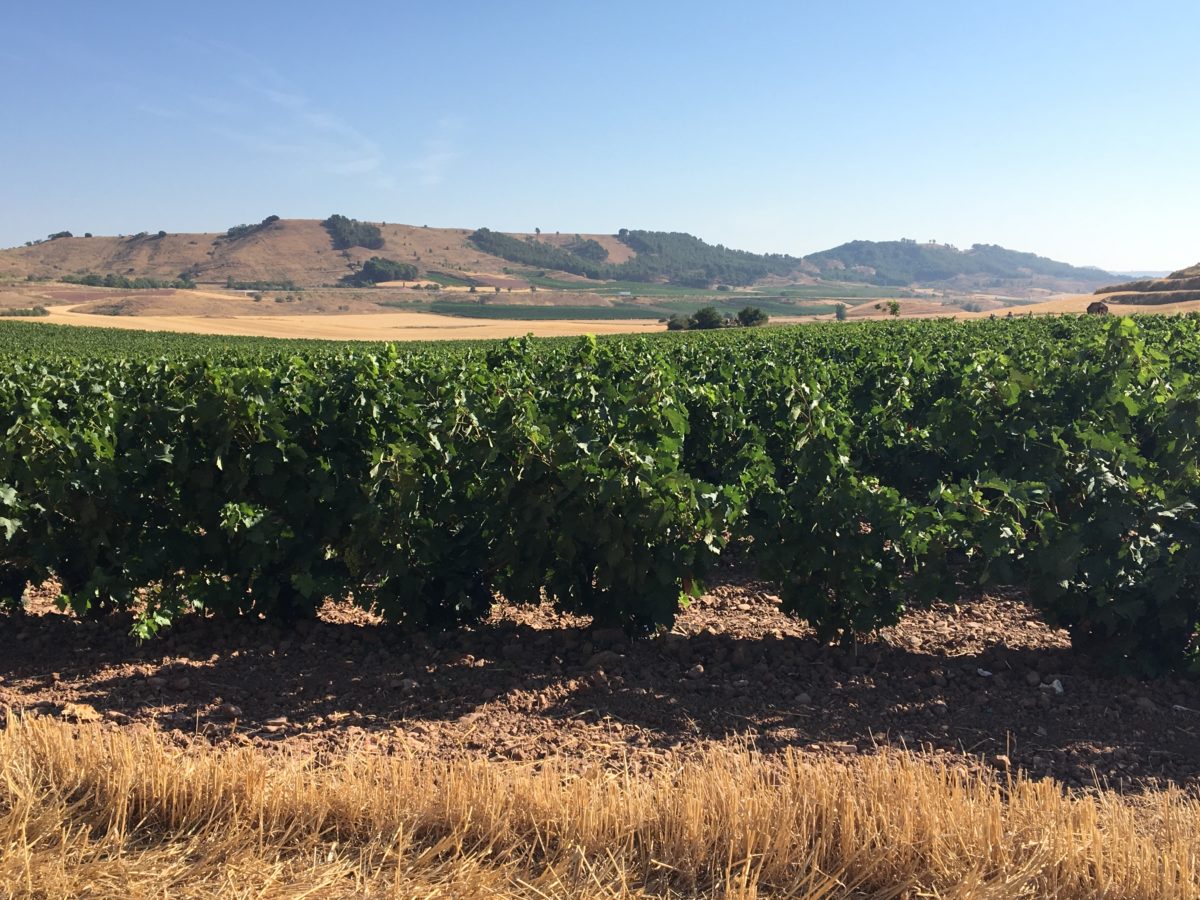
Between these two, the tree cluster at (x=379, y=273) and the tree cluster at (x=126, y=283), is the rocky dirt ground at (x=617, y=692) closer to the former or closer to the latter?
the tree cluster at (x=126, y=283)

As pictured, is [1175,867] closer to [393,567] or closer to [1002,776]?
[1002,776]

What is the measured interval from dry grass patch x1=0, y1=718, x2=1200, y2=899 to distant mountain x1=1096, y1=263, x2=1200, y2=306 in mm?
79455

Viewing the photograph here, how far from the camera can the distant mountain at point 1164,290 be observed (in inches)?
2798

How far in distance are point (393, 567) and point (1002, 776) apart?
11.5ft

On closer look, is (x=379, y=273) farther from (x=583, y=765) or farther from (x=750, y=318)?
(x=583, y=765)

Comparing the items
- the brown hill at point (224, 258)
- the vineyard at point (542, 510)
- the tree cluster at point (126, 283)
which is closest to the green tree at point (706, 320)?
the vineyard at point (542, 510)

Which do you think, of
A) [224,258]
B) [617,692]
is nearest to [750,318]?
[617,692]

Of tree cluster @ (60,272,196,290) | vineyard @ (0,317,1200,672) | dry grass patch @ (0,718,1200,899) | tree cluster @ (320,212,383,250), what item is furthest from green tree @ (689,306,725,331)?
tree cluster @ (320,212,383,250)

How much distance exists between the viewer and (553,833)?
335 centimetres

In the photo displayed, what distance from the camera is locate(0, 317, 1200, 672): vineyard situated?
5.04 m

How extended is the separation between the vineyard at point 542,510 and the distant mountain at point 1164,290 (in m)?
76.7

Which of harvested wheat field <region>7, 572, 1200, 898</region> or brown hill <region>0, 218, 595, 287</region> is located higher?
brown hill <region>0, 218, 595, 287</region>

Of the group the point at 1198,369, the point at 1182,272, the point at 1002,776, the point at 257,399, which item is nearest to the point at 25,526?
the point at 257,399

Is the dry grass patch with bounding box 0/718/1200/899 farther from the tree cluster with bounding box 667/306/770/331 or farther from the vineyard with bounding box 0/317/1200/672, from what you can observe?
the tree cluster with bounding box 667/306/770/331
